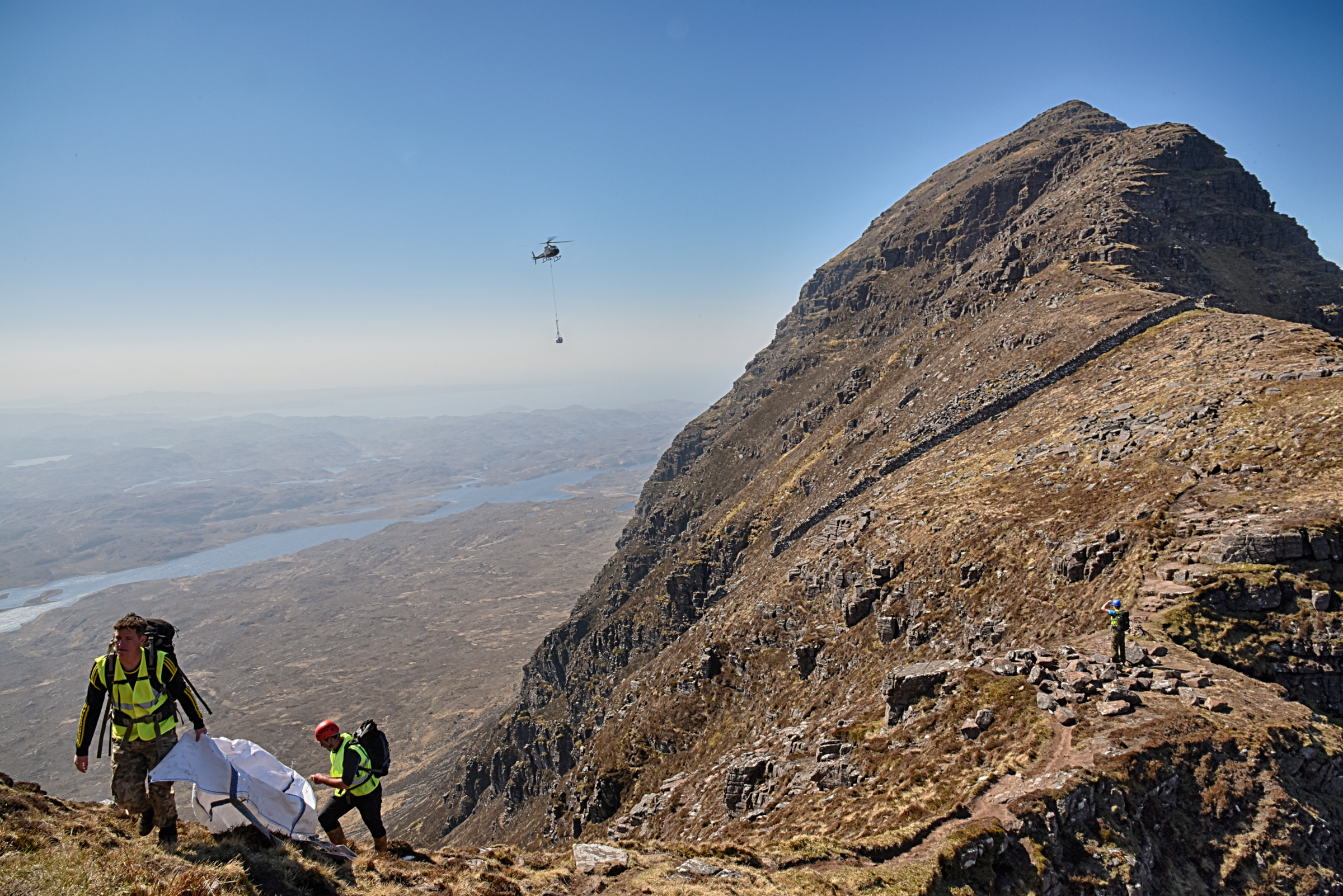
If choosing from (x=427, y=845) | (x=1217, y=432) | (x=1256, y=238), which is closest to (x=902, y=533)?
(x=1217, y=432)

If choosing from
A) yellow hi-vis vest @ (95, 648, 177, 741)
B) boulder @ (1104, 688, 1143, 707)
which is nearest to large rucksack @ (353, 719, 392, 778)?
yellow hi-vis vest @ (95, 648, 177, 741)

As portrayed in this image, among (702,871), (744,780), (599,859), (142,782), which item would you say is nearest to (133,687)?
(142,782)

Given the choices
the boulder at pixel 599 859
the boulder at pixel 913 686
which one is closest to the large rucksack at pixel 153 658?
the boulder at pixel 599 859

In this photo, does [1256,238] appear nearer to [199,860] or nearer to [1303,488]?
[1303,488]

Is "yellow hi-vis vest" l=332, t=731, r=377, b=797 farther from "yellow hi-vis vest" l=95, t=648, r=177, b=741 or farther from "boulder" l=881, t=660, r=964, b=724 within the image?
"boulder" l=881, t=660, r=964, b=724

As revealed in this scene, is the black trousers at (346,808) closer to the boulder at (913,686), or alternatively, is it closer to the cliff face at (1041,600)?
the cliff face at (1041,600)
